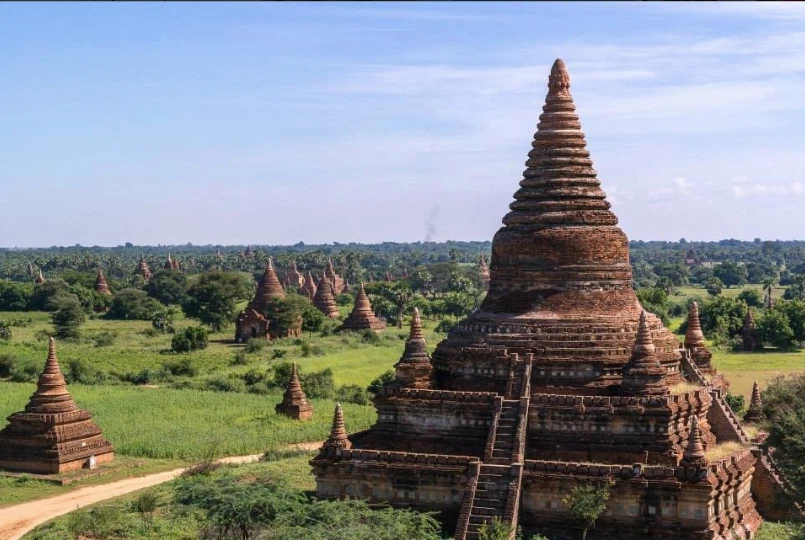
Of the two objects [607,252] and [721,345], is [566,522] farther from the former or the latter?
[721,345]

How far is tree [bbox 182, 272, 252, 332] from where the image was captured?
95.0 meters

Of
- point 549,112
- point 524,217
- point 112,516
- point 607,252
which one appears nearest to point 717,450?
Answer: point 607,252

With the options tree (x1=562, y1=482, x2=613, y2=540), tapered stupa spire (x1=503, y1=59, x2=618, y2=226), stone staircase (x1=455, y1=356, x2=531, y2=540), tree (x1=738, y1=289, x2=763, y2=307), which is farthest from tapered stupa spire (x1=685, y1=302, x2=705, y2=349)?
tree (x1=738, y1=289, x2=763, y2=307)

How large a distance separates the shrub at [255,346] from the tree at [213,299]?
568 inches

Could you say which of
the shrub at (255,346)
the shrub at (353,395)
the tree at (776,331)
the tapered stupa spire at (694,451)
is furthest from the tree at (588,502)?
the tree at (776,331)

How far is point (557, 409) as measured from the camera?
90.7ft

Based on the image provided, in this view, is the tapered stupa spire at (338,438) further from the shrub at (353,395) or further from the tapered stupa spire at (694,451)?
the shrub at (353,395)

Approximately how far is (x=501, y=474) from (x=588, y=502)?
8.03 feet

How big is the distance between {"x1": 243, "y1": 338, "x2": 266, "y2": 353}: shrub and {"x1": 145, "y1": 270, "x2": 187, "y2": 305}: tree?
48.6 meters

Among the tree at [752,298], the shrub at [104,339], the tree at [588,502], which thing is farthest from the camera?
the tree at [752,298]

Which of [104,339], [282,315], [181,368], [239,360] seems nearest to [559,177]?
[181,368]

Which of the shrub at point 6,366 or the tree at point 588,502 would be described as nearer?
the tree at point 588,502

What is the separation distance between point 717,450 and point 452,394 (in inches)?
279

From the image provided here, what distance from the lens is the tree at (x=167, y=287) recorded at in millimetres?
129125
